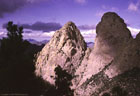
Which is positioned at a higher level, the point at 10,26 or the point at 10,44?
the point at 10,26

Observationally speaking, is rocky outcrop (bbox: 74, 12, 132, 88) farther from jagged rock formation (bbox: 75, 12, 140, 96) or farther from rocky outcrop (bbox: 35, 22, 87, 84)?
rocky outcrop (bbox: 35, 22, 87, 84)

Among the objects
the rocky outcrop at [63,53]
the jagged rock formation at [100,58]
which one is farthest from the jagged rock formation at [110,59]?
the rocky outcrop at [63,53]

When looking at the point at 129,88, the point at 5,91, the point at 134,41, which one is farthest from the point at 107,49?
the point at 5,91

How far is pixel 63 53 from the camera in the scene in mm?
31672

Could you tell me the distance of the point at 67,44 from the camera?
32.0 metres

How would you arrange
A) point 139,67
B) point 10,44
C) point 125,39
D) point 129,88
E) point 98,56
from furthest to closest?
point 98,56 → point 125,39 → point 10,44 → point 139,67 → point 129,88

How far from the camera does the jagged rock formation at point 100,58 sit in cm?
1970

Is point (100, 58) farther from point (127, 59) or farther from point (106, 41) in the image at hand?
point (127, 59)

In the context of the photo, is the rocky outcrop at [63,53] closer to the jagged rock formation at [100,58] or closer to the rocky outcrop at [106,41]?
the jagged rock formation at [100,58]

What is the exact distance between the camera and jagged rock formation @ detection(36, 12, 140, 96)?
776 inches

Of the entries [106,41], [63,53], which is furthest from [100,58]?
[63,53]

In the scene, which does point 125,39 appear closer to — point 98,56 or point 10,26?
point 98,56

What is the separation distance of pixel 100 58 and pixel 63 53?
803 cm

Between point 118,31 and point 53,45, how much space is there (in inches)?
489
